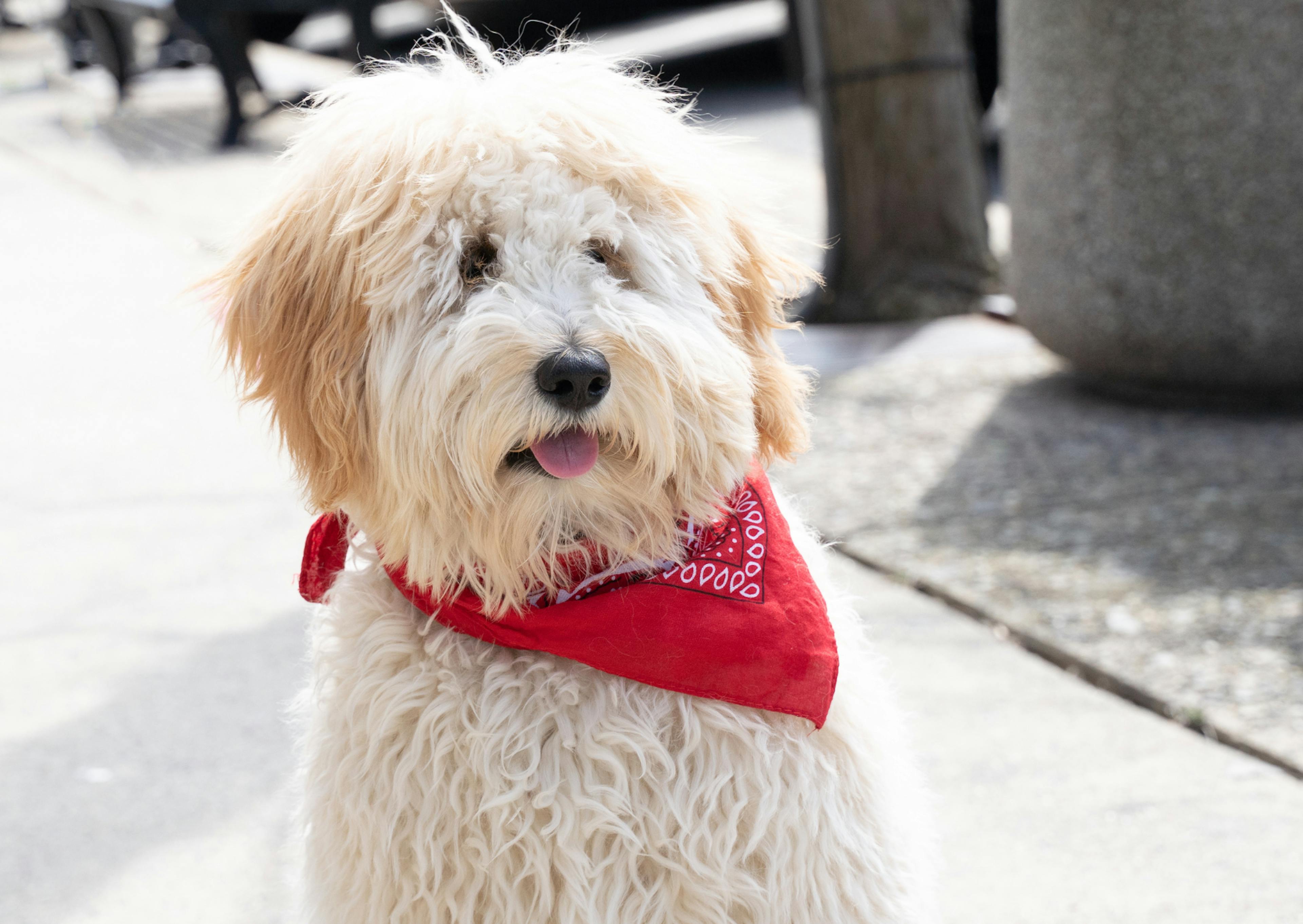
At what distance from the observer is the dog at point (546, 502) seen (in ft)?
5.27

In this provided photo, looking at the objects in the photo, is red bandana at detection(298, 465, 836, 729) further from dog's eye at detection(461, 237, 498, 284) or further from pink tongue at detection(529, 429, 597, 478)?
dog's eye at detection(461, 237, 498, 284)

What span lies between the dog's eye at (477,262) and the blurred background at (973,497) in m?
0.41

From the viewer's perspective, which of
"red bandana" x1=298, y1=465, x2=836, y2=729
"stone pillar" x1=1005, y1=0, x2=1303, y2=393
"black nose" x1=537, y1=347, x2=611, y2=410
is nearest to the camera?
"black nose" x1=537, y1=347, x2=611, y2=410

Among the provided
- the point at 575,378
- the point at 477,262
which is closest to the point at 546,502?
the point at 575,378

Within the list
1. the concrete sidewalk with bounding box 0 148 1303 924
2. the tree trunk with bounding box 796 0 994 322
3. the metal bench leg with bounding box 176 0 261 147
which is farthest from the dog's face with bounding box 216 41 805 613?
the metal bench leg with bounding box 176 0 261 147

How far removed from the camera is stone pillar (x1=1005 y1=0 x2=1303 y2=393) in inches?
162

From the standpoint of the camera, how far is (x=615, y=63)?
188 cm

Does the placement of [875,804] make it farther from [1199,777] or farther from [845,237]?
[845,237]

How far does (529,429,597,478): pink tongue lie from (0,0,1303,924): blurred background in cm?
63

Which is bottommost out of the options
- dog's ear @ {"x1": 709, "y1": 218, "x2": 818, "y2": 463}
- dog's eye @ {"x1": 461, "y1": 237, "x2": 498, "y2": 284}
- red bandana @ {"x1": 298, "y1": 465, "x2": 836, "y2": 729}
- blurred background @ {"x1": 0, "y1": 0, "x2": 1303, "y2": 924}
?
blurred background @ {"x1": 0, "y1": 0, "x2": 1303, "y2": 924}

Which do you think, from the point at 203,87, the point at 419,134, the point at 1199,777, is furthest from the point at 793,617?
the point at 203,87

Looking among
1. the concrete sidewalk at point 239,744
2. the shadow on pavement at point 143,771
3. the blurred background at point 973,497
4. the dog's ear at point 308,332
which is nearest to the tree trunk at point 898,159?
the blurred background at point 973,497

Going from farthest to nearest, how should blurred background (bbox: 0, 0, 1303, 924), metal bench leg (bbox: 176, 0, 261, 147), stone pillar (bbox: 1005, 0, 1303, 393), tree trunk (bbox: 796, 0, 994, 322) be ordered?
metal bench leg (bbox: 176, 0, 261, 147), tree trunk (bbox: 796, 0, 994, 322), stone pillar (bbox: 1005, 0, 1303, 393), blurred background (bbox: 0, 0, 1303, 924)

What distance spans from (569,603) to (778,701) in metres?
0.33
